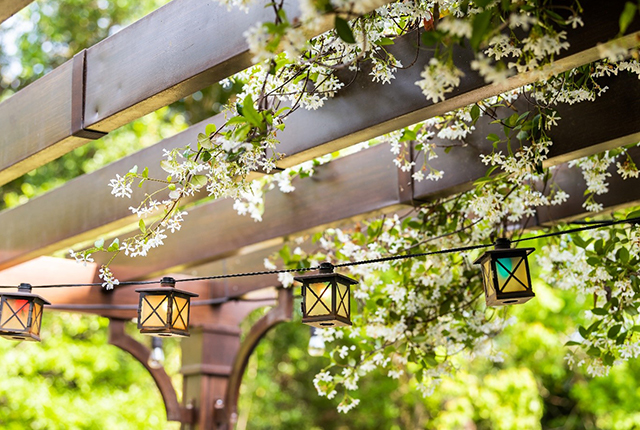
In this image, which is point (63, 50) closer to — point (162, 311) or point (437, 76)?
point (162, 311)

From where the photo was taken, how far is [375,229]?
110 inches

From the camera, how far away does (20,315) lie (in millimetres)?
2439

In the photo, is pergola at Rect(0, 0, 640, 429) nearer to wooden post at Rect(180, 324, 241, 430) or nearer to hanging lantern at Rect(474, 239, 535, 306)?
wooden post at Rect(180, 324, 241, 430)

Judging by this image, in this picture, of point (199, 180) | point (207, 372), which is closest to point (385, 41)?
point (199, 180)

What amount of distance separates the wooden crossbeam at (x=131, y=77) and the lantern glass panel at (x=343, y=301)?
2.39ft

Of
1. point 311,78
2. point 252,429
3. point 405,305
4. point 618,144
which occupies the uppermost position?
point 311,78

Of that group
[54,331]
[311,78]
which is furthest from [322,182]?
[54,331]

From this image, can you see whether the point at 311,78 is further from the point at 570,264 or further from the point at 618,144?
the point at 570,264

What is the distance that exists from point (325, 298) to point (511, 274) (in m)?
0.54

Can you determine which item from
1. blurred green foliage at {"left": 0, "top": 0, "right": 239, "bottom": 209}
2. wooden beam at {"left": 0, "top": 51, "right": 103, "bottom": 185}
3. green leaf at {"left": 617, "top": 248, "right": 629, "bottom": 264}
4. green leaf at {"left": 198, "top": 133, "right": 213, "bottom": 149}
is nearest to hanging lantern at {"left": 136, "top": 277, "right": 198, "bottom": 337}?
wooden beam at {"left": 0, "top": 51, "right": 103, "bottom": 185}

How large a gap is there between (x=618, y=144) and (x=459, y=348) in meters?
1.12

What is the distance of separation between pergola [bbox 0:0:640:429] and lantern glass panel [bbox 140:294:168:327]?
483 mm

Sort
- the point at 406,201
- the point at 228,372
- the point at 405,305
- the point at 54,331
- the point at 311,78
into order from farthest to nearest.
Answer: the point at 54,331, the point at 228,372, the point at 405,305, the point at 406,201, the point at 311,78

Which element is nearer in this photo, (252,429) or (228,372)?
(228,372)
